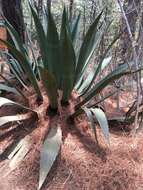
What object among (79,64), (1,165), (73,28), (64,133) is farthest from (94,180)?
(73,28)

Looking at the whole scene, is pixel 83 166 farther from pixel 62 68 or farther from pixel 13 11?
pixel 13 11

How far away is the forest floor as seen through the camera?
2.44 m

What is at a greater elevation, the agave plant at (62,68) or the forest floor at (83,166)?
the agave plant at (62,68)

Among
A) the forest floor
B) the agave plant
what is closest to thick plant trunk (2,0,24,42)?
the agave plant

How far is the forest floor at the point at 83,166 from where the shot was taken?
8.00 feet

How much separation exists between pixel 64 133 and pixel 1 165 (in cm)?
56

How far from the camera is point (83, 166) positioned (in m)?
2.55

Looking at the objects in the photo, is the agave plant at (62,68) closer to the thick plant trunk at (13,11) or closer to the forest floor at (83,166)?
the forest floor at (83,166)

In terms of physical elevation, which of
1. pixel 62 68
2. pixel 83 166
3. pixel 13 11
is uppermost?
pixel 13 11

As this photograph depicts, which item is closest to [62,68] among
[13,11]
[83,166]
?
[83,166]

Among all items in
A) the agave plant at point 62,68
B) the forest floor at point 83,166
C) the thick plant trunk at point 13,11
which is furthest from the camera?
the thick plant trunk at point 13,11

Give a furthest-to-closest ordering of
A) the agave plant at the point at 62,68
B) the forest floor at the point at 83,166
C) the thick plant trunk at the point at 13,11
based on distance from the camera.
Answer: the thick plant trunk at the point at 13,11 < the agave plant at the point at 62,68 < the forest floor at the point at 83,166

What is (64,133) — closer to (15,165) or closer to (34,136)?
(34,136)

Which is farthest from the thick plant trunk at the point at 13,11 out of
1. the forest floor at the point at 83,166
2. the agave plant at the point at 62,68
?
the forest floor at the point at 83,166
